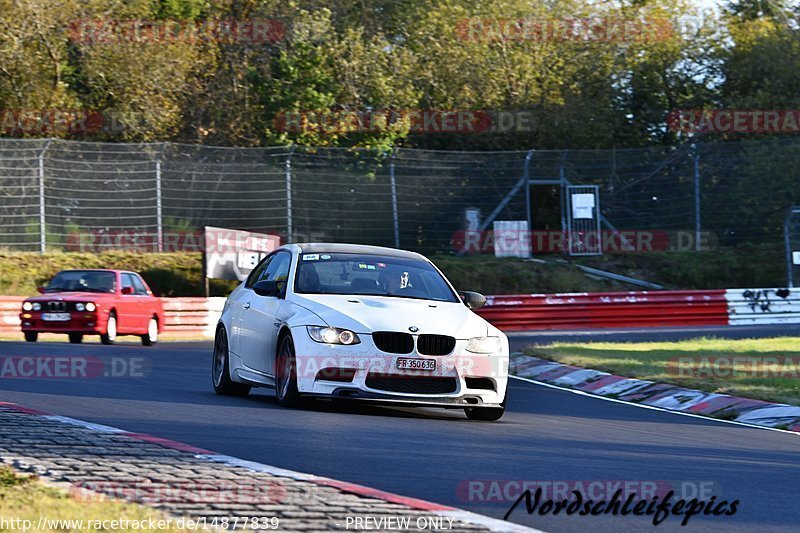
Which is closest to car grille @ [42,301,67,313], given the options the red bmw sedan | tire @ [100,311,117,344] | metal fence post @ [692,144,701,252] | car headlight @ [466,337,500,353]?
the red bmw sedan

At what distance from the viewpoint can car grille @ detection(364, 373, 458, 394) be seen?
433 inches

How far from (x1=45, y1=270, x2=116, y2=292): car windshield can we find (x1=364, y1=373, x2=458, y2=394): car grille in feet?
43.8

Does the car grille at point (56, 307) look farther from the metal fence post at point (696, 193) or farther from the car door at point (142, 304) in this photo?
the metal fence post at point (696, 193)

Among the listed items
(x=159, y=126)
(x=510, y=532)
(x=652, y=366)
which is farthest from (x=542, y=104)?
(x=510, y=532)

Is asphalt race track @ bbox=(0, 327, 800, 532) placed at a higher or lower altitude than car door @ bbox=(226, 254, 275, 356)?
lower

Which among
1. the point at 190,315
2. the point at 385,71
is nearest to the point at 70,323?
the point at 190,315

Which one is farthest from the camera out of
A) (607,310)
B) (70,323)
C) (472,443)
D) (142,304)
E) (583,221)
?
(583,221)

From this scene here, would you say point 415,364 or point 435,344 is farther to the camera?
point 435,344

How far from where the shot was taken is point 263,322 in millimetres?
12008

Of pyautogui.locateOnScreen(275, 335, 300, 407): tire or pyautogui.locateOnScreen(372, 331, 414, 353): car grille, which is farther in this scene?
pyautogui.locateOnScreen(275, 335, 300, 407): tire

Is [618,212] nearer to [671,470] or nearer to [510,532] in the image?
[671,470]

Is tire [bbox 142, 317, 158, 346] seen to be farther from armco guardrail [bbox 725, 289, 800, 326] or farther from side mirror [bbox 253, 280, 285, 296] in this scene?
armco guardrail [bbox 725, 289, 800, 326]

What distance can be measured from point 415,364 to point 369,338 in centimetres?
44

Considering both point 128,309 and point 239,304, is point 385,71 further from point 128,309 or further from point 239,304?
point 239,304
